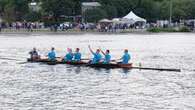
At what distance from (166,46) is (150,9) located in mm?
49390

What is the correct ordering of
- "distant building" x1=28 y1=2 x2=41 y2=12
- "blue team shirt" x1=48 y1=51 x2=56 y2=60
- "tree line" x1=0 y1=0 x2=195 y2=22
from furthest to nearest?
"distant building" x1=28 y1=2 x2=41 y2=12 → "tree line" x1=0 y1=0 x2=195 y2=22 → "blue team shirt" x1=48 y1=51 x2=56 y2=60

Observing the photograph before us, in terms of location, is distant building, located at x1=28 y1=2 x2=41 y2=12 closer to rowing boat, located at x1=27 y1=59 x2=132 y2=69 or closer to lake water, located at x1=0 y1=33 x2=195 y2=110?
lake water, located at x1=0 y1=33 x2=195 y2=110

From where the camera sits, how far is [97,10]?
378 feet

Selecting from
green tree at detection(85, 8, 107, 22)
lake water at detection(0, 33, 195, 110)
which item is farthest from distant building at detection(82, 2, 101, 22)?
lake water at detection(0, 33, 195, 110)

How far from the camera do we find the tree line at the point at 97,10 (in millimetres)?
115562

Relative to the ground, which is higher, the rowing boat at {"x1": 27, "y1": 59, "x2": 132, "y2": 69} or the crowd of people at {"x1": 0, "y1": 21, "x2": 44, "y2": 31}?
the crowd of people at {"x1": 0, "y1": 21, "x2": 44, "y2": 31}

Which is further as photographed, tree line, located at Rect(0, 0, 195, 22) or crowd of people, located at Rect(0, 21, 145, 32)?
tree line, located at Rect(0, 0, 195, 22)

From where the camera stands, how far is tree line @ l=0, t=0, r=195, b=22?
4550 inches

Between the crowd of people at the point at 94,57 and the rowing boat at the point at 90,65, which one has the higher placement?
the crowd of people at the point at 94,57

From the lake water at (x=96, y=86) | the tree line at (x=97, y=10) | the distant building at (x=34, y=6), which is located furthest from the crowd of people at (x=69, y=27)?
the lake water at (x=96, y=86)

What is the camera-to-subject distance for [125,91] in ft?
128

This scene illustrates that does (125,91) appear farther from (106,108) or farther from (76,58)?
(76,58)

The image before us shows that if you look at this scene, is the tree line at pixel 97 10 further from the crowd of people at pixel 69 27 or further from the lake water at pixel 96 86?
the lake water at pixel 96 86

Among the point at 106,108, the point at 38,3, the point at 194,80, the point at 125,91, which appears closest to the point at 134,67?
the point at 194,80
